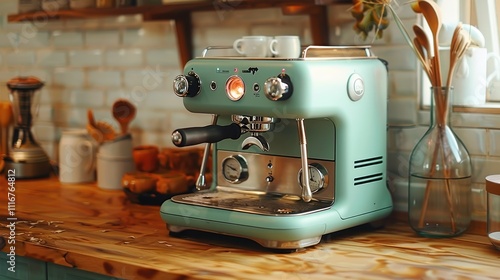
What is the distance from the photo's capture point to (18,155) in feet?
9.72

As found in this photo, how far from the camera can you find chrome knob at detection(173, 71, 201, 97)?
2027 mm

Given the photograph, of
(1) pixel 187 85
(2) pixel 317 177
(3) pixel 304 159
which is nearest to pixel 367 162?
(2) pixel 317 177

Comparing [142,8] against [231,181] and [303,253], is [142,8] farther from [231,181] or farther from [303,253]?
[303,253]

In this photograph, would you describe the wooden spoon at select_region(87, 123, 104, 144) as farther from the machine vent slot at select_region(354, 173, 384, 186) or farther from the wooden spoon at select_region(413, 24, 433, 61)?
the wooden spoon at select_region(413, 24, 433, 61)

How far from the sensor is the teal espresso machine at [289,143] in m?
1.89

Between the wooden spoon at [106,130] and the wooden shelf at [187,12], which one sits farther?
the wooden spoon at [106,130]

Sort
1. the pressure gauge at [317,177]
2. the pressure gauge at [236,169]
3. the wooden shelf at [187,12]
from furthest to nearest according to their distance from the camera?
the wooden shelf at [187,12] < the pressure gauge at [236,169] < the pressure gauge at [317,177]

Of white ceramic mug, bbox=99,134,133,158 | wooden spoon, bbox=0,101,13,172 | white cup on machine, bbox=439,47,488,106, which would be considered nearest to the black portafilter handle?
white cup on machine, bbox=439,47,488,106

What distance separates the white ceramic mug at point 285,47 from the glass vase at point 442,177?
0.38m

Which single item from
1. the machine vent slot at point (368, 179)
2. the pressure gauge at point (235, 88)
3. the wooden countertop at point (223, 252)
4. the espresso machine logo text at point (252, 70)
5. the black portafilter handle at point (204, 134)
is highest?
the espresso machine logo text at point (252, 70)

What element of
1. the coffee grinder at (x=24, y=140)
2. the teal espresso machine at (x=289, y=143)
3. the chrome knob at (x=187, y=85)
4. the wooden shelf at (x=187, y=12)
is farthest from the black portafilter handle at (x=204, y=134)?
the coffee grinder at (x=24, y=140)

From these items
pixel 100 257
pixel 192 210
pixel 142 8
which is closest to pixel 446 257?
pixel 192 210

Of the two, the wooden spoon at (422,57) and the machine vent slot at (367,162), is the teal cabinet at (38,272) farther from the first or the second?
the wooden spoon at (422,57)

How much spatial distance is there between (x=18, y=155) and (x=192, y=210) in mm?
1156
